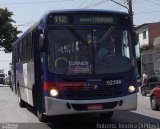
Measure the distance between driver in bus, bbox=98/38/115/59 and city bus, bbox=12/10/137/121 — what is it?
39 mm

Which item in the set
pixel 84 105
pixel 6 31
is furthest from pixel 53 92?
pixel 6 31

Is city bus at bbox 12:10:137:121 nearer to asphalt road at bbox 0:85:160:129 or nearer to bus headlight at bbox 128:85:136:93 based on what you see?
bus headlight at bbox 128:85:136:93

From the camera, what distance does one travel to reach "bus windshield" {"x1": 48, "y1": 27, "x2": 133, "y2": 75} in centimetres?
1217

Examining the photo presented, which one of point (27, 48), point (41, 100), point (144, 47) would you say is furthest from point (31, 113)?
point (144, 47)

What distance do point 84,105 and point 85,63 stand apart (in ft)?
3.64

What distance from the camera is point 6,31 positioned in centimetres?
6688

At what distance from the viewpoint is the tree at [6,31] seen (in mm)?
Result: 66500

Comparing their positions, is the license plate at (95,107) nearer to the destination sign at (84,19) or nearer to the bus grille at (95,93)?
the bus grille at (95,93)

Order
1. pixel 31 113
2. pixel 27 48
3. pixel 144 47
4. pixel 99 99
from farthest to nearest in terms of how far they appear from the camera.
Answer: pixel 144 47 → pixel 31 113 → pixel 27 48 → pixel 99 99

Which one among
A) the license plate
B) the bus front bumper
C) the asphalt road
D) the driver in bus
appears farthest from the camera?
the asphalt road

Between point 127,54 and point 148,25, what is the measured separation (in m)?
43.5

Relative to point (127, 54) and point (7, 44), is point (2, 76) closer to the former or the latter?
point (7, 44)

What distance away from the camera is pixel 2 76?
7644cm

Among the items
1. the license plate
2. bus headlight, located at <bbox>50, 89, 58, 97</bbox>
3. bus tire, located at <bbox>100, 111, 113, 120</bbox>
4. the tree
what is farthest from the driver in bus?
the tree
